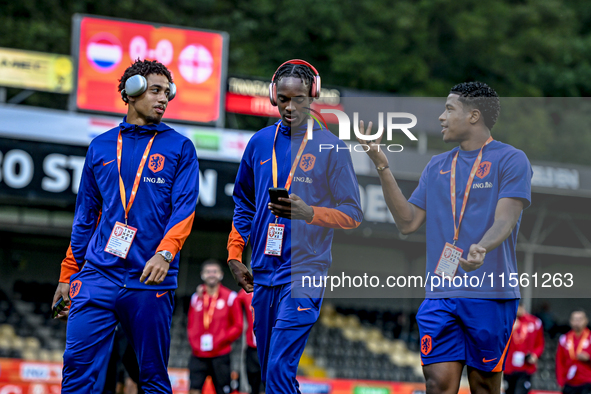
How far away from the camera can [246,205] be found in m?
4.68

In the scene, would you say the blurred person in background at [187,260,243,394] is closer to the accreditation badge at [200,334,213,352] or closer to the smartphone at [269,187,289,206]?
the accreditation badge at [200,334,213,352]

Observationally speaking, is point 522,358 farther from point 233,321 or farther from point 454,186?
point 454,186

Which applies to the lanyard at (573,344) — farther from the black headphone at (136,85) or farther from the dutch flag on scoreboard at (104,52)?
the dutch flag on scoreboard at (104,52)

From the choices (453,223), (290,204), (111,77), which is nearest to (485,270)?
(453,223)

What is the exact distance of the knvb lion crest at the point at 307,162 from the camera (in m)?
4.38

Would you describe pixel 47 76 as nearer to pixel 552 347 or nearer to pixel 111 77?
pixel 111 77

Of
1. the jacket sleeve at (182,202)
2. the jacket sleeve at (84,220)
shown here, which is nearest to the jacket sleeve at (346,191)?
the jacket sleeve at (182,202)

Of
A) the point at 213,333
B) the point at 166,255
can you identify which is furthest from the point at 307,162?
the point at 213,333

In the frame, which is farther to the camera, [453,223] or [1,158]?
[1,158]

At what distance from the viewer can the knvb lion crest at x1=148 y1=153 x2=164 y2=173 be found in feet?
14.2

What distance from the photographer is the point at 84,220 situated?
4.43 metres

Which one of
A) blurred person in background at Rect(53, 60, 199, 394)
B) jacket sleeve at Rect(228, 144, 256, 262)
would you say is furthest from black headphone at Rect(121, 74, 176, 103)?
jacket sleeve at Rect(228, 144, 256, 262)

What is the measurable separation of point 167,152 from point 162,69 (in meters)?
0.56

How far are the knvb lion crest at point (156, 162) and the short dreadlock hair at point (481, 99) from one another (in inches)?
71.2
